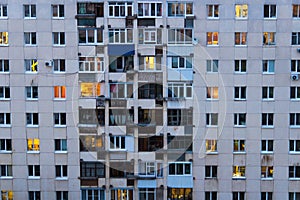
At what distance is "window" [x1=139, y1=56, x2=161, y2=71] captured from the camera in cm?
2059

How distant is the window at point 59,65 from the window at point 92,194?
5.77m

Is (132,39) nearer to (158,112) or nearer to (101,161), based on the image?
(158,112)

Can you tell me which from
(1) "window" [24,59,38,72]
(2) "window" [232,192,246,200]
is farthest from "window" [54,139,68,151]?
(2) "window" [232,192,246,200]

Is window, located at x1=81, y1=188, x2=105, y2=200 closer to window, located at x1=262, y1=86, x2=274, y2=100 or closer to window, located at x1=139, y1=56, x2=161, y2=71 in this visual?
window, located at x1=139, y1=56, x2=161, y2=71

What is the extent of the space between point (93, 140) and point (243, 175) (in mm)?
7197

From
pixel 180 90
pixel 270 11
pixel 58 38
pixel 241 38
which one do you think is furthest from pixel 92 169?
pixel 270 11

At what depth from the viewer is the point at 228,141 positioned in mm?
20969

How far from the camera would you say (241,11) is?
20250mm

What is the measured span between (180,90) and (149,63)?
6.14 ft

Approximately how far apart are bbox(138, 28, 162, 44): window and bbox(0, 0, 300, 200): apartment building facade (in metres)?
0.06

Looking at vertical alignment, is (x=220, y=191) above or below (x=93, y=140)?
below

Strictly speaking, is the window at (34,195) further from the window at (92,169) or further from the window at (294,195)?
the window at (294,195)

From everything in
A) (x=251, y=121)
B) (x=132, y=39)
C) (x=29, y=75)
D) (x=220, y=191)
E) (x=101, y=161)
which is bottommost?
(x=220, y=191)

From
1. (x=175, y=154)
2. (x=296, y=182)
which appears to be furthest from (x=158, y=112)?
(x=296, y=182)
